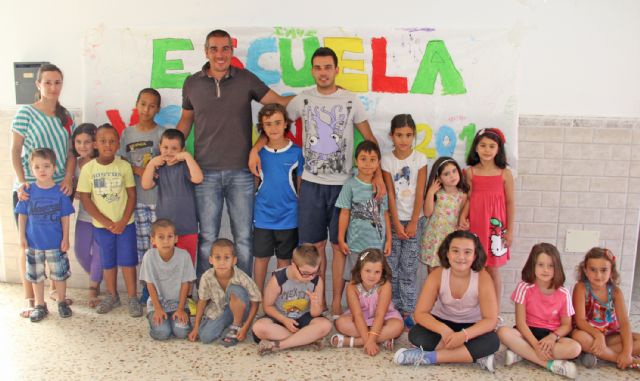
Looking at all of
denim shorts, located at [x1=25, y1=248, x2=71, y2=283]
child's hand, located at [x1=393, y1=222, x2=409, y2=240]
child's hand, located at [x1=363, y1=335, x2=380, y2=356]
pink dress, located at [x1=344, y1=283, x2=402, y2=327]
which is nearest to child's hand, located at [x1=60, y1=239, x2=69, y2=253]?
denim shorts, located at [x1=25, y1=248, x2=71, y2=283]

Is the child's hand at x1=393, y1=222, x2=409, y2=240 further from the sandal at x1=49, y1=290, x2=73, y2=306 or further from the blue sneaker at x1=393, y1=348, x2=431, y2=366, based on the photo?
the sandal at x1=49, y1=290, x2=73, y2=306

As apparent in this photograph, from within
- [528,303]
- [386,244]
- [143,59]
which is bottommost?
[528,303]

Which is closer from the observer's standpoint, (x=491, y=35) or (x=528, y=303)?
(x=528, y=303)

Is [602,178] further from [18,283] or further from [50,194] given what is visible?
[18,283]

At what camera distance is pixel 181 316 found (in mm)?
2904

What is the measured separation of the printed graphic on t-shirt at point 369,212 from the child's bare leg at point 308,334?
62cm

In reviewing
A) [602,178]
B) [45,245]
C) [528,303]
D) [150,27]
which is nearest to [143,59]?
[150,27]

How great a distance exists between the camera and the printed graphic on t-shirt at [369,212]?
118 inches

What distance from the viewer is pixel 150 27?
3461 mm

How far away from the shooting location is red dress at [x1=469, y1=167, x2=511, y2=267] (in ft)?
9.96

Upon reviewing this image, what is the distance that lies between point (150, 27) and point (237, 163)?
3.88 feet

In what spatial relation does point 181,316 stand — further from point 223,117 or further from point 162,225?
point 223,117

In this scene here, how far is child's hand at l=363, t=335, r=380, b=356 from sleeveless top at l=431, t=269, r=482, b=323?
396mm

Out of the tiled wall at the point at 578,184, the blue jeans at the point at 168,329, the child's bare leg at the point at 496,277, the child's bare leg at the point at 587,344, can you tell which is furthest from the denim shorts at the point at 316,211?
the child's bare leg at the point at 587,344
